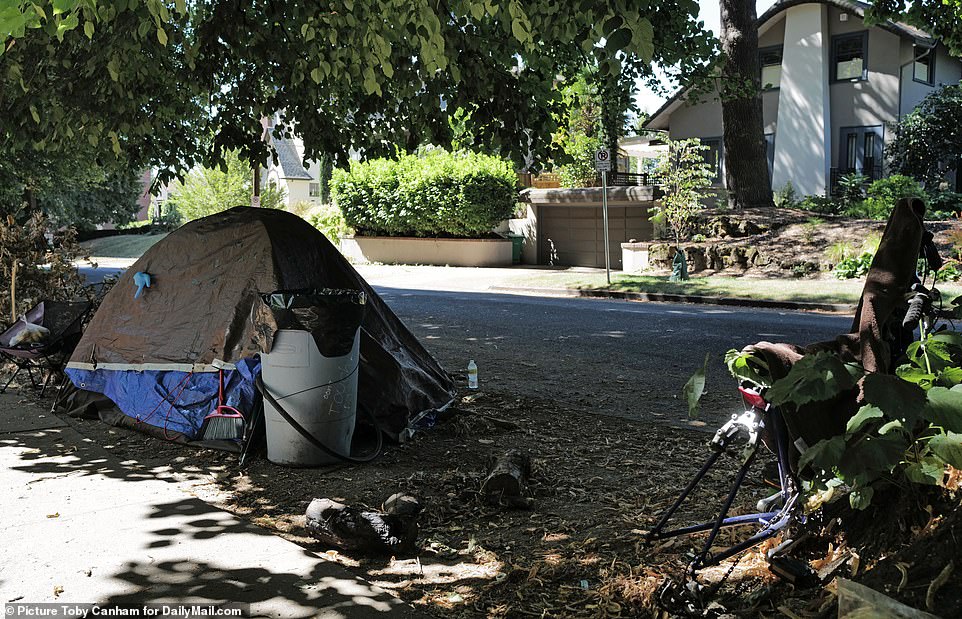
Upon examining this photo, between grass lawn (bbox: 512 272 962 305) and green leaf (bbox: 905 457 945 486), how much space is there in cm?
1339

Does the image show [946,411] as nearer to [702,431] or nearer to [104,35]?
[702,431]

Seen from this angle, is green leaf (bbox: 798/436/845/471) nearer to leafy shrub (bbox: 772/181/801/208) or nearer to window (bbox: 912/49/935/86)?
leafy shrub (bbox: 772/181/801/208)

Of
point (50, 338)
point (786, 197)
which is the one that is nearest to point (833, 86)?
point (786, 197)

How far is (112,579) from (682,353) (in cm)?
828

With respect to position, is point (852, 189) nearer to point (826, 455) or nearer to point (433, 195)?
point (433, 195)

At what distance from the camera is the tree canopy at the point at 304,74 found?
22.2 feet

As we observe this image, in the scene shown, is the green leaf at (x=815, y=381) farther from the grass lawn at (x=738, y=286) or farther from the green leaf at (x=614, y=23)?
the grass lawn at (x=738, y=286)

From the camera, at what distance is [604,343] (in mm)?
12156

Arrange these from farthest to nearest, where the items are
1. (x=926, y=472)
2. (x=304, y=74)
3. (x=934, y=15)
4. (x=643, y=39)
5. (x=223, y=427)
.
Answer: (x=934, y=15) → (x=304, y=74) → (x=223, y=427) → (x=643, y=39) → (x=926, y=472)

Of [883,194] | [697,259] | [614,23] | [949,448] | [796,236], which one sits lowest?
[949,448]

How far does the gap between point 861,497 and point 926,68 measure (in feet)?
107

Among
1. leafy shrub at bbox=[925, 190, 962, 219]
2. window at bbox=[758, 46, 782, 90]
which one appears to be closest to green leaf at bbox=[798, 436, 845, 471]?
leafy shrub at bbox=[925, 190, 962, 219]

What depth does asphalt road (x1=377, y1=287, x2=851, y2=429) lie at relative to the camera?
8.77 meters

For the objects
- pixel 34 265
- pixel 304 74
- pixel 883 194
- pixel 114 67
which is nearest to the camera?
pixel 114 67
